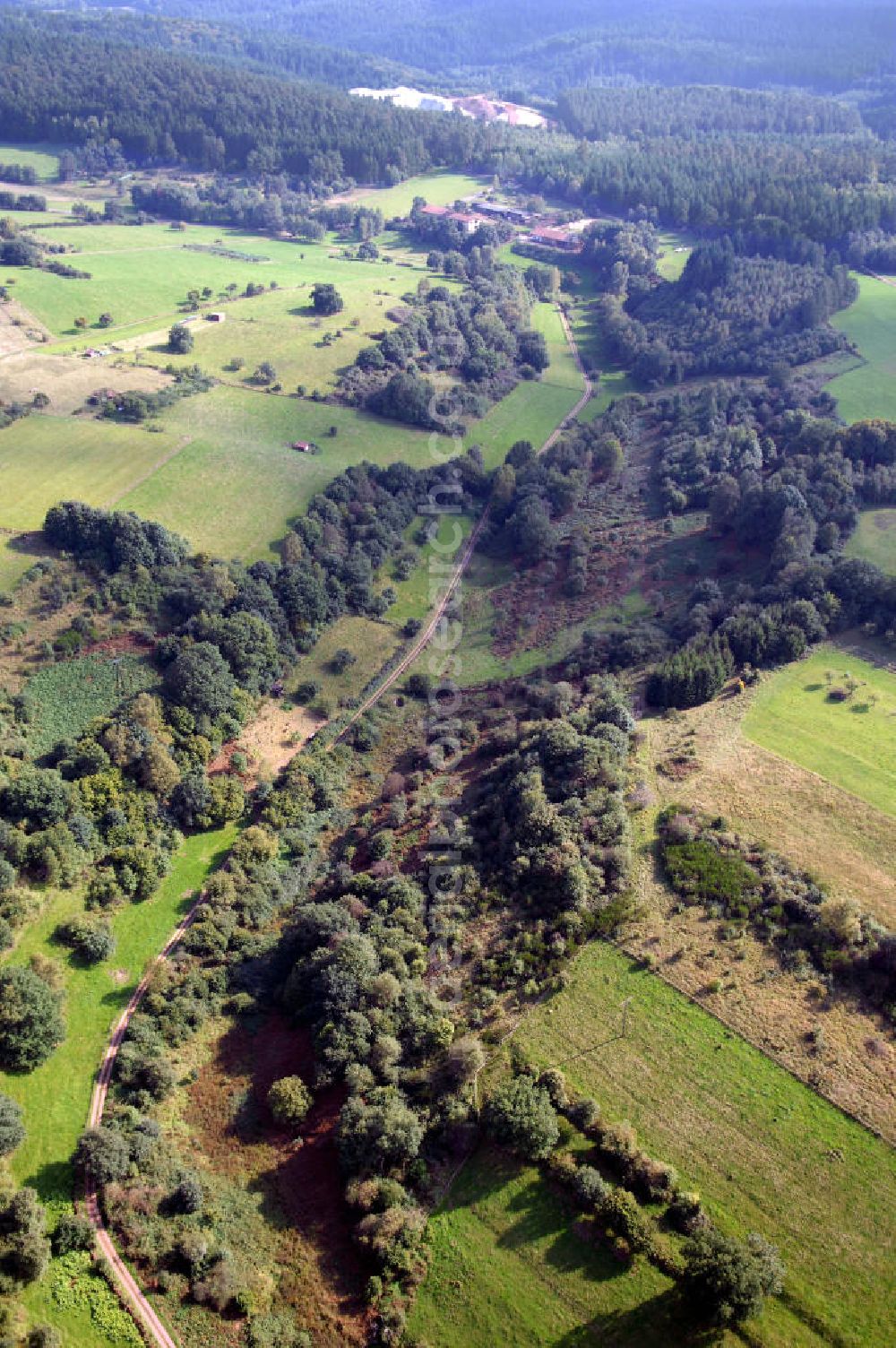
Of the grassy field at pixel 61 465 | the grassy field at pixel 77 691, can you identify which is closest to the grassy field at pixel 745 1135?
the grassy field at pixel 77 691

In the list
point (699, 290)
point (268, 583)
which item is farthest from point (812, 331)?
point (268, 583)

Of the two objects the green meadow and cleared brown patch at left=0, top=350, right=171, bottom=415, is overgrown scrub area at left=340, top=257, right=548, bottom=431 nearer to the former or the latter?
the green meadow

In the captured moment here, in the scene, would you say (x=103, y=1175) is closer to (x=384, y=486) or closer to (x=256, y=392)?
(x=384, y=486)

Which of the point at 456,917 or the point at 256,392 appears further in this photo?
the point at 256,392

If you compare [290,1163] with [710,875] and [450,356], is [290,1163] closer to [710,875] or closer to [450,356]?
[710,875]

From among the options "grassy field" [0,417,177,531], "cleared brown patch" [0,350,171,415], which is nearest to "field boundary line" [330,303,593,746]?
"grassy field" [0,417,177,531]

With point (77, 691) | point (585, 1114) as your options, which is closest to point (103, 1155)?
point (585, 1114)
